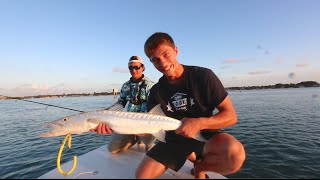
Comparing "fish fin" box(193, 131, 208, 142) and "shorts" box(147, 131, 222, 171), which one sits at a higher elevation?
"fish fin" box(193, 131, 208, 142)

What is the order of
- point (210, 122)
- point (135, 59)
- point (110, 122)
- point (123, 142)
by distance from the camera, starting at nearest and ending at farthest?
point (210, 122)
point (110, 122)
point (123, 142)
point (135, 59)

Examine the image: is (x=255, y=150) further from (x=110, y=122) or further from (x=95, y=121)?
(x=95, y=121)

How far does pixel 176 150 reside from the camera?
4.21 metres

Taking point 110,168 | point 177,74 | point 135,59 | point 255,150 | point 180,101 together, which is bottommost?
point 255,150

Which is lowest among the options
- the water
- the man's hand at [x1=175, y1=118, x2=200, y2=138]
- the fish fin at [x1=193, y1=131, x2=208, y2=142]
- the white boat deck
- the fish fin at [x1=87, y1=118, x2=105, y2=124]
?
the water

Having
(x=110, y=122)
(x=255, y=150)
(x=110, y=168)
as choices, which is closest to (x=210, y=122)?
(x=110, y=122)

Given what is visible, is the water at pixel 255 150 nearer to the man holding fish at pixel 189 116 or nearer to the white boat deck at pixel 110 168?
the white boat deck at pixel 110 168

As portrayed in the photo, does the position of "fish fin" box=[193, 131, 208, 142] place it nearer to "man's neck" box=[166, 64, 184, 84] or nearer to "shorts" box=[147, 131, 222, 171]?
"shorts" box=[147, 131, 222, 171]

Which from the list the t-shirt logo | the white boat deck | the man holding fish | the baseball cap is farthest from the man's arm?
the baseball cap

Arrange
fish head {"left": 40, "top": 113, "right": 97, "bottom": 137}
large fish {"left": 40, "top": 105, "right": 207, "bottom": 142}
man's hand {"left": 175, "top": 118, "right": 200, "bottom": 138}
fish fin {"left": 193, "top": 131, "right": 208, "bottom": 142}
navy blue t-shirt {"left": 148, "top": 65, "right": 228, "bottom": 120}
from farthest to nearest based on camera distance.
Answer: fish head {"left": 40, "top": 113, "right": 97, "bottom": 137} < large fish {"left": 40, "top": 105, "right": 207, "bottom": 142} < navy blue t-shirt {"left": 148, "top": 65, "right": 228, "bottom": 120} < fish fin {"left": 193, "top": 131, "right": 208, "bottom": 142} < man's hand {"left": 175, "top": 118, "right": 200, "bottom": 138}

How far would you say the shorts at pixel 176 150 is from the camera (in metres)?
4.09

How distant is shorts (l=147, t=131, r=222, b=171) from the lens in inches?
161

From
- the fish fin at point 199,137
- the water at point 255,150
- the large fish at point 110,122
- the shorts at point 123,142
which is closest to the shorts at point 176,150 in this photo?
the fish fin at point 199,137

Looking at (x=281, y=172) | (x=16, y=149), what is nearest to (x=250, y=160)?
(x=281, y=172)
